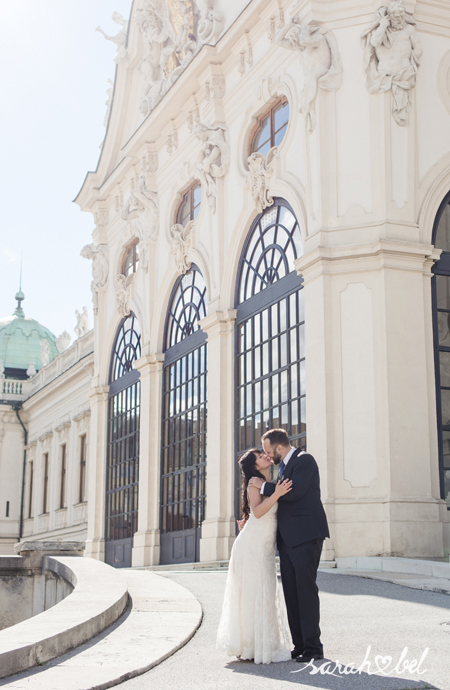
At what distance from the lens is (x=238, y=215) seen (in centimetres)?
2159

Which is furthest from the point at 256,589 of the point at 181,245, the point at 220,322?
the point at 181,245

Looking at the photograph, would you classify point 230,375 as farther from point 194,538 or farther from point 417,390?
point 417,390

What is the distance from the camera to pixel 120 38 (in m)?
31.1

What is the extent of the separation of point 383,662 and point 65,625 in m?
2.23

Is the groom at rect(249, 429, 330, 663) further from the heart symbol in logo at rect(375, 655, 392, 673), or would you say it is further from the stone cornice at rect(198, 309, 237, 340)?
the stone cornice at rect(198, 309, 237, 340)

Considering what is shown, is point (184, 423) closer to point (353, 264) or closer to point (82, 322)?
point (353, 264)

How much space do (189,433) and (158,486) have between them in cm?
254

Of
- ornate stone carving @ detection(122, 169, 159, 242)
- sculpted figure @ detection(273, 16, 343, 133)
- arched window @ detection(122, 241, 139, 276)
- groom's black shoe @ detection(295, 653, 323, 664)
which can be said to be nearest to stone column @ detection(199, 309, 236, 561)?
sculpted figure @ detection(273, 16, 343, 133)

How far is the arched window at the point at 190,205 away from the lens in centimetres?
2486

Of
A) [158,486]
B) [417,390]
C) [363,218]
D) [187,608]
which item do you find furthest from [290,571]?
[158,486]

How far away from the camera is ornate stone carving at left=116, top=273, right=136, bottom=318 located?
29141 millimetres

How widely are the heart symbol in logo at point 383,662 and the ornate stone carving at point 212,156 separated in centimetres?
1766

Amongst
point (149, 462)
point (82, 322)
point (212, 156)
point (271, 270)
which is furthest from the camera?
point (82, 322)

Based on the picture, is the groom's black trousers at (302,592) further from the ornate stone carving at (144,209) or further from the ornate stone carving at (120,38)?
the ornate stone carving at (120,38)
